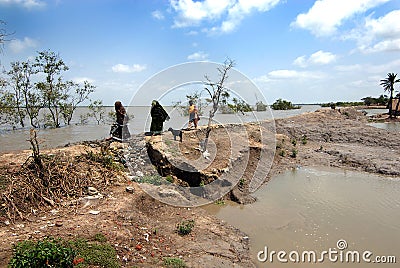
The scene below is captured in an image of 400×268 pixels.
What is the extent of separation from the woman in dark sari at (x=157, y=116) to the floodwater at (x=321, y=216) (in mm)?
3742

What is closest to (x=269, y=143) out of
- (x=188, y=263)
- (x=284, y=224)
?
(x=284, y=224)

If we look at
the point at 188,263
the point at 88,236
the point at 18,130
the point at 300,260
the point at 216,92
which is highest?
the point at 216,92

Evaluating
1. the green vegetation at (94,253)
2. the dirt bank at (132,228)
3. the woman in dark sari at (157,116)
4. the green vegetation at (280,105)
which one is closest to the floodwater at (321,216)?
the dirt bank at (132,228)

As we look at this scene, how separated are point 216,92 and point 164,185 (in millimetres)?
3576

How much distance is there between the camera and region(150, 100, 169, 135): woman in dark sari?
381 inches

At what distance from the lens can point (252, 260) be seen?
505 cm

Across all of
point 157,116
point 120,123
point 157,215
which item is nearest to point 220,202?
point 157,215

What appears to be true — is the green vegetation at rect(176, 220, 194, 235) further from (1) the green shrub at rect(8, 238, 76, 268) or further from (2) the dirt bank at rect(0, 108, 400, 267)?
(1) the green shrub at rect(8, 238, 76, 268)

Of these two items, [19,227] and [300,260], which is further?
[300,260]

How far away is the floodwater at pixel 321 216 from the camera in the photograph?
5633 mm

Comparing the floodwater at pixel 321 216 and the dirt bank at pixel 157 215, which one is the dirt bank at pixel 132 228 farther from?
the floodwater at pixel 321 216

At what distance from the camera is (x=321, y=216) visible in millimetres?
6973

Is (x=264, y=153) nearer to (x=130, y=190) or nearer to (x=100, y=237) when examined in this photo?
(x=130, y=190)

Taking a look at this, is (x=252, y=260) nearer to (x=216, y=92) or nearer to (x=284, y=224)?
(x=284, y=224)
